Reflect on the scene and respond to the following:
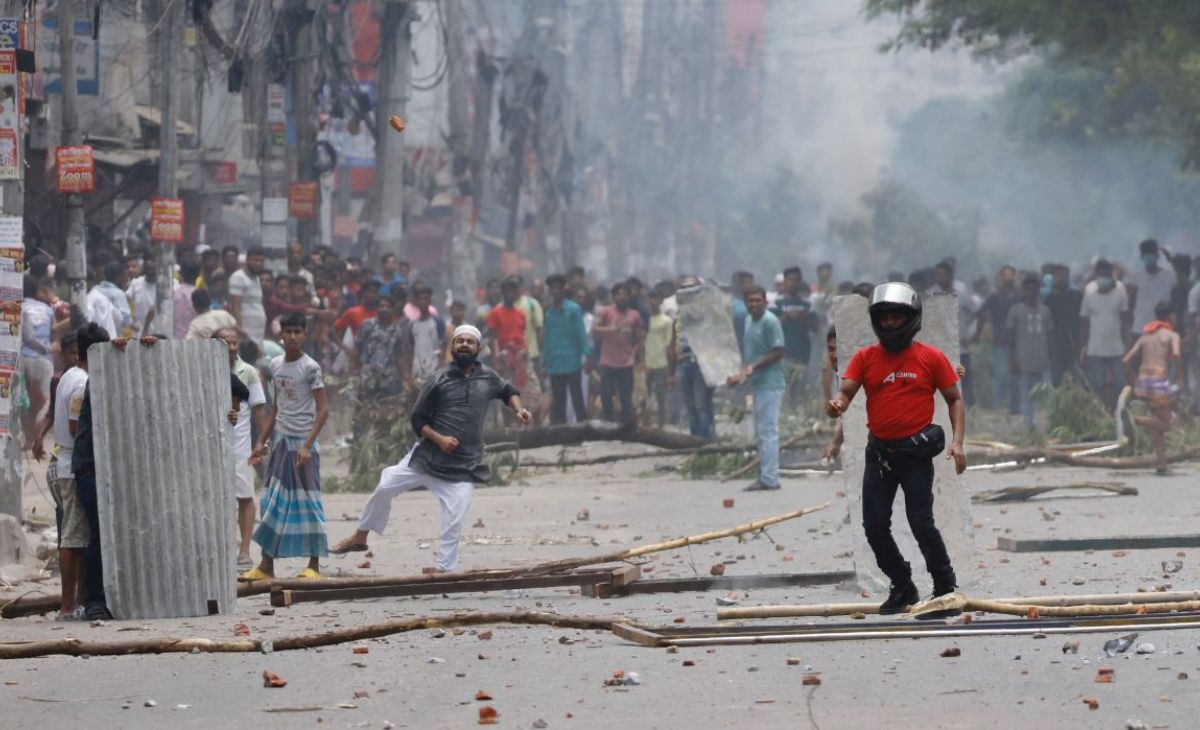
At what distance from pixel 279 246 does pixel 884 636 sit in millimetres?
15405

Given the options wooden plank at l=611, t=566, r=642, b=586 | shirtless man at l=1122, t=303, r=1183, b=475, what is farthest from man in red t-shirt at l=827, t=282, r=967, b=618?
shirtless man at l=1122, t=303, r=1183, b=475

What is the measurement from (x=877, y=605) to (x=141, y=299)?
1264cm

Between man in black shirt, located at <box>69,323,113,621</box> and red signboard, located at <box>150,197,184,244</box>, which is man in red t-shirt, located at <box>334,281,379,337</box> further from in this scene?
man in black shirt, located at <box>69,323,113,621</box>

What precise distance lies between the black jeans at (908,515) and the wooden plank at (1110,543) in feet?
9.29

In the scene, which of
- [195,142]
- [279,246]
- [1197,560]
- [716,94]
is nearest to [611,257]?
[716,94]

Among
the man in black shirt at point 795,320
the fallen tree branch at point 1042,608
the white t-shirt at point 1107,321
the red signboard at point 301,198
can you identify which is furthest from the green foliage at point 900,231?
the fallen tree branch at point 1042,608

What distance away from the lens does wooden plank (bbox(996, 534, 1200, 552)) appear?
447 inches

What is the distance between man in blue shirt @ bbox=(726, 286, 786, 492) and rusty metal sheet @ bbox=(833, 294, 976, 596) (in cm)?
605

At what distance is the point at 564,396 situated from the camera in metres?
21.6

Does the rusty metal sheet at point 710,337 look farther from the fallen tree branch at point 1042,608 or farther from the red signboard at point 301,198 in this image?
the fallen tree branch at point 1042,608

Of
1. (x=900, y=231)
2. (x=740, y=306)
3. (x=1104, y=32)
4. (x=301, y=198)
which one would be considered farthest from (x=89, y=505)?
(x=900, y=231)

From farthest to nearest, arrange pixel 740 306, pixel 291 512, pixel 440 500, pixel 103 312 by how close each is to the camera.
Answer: pixel 740 306
pixel 103 312
pixel 440 500
pixel 291 512

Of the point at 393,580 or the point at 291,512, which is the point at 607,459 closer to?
the point at 291,512

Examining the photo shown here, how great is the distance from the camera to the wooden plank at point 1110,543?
11.3 m
